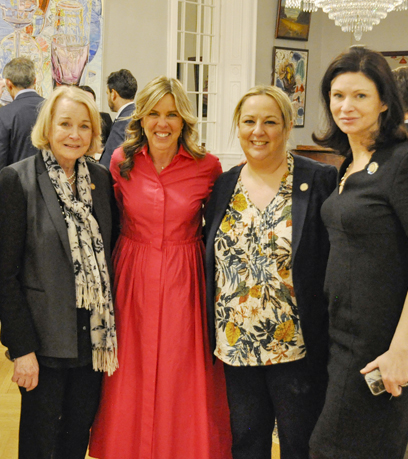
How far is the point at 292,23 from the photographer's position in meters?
8.55

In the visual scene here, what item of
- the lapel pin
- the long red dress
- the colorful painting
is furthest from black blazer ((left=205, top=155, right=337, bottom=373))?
the colorful painting

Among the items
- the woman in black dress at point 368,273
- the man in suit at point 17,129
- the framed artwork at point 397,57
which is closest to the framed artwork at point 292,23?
the framed artwork at point 397,57

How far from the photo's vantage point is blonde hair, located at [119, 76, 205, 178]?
7.75ft

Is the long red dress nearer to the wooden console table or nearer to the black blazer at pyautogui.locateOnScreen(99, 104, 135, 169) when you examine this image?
the black blazer at pyautogui.locateOnScreen(99, 104, 135, 169)

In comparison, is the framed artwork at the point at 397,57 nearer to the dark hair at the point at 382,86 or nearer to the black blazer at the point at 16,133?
the black blazer at the point at 16,133

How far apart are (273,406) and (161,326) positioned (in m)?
0.56

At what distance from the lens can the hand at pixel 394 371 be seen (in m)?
1.66

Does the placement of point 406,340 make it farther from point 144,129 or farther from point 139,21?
point 139,21

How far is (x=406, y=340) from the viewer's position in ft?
5.44

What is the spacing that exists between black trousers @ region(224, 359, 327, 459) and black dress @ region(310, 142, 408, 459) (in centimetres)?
32

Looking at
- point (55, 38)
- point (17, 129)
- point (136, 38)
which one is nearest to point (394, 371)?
point (17, 129)

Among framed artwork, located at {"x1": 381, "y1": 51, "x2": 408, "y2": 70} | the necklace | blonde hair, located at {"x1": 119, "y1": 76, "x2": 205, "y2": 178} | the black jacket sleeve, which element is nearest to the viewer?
the black jacket sleeve

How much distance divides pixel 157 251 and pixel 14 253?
0.62 meters

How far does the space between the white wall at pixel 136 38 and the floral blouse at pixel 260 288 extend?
195 inches
